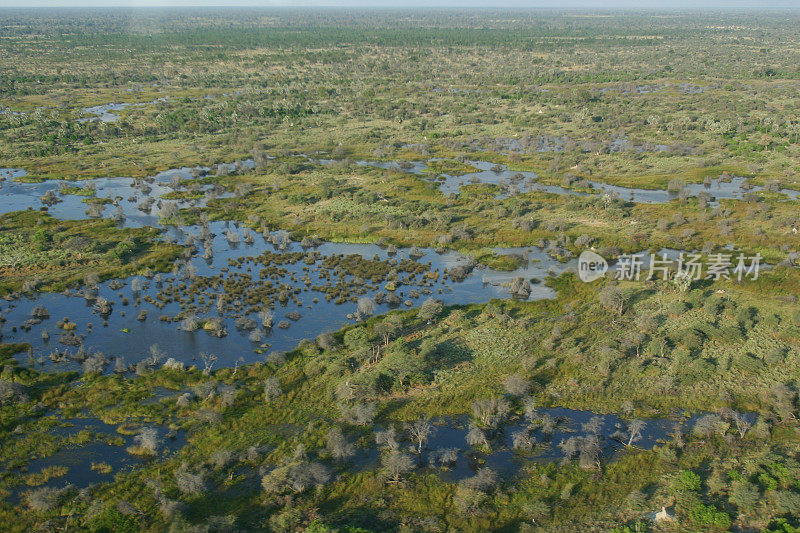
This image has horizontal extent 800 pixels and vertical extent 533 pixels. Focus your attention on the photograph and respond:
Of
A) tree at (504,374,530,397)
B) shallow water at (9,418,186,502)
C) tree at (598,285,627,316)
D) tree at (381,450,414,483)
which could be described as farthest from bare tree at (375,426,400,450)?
tree at (598,285,627,316)

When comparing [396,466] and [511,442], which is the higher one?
[396,466]

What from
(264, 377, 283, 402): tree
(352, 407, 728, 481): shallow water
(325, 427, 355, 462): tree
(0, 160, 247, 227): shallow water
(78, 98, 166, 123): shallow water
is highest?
(78, 98, 166, 123): shallow water

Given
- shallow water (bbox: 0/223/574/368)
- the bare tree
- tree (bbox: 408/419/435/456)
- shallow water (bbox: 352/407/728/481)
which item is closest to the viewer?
shallow water (bbox: 352/407/728/481)

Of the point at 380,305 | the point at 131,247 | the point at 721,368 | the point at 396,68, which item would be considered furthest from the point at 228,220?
the point at 396,68

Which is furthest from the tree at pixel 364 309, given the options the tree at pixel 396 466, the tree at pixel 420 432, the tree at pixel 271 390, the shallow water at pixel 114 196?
the shallow water at pixel 114 196

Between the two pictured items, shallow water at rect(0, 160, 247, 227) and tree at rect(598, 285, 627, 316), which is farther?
shallow water at rect(0, 160, 247, 227)

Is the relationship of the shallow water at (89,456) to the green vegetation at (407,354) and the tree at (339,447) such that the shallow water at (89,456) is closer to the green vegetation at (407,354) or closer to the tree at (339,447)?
the green vegetation at (407,354)

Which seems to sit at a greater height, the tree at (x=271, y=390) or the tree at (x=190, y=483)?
the tree at (x=271, y=390)

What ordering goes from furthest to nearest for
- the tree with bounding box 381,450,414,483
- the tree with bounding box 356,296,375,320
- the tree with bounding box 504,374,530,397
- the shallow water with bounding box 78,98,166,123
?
1. the shallow water with bounding box 78,98,166,123
2. the tree with bounding box 356,296,375,320
3. the tree with bounding box 504,374,530,397
4. the tree with bounding box 381,450,414,483

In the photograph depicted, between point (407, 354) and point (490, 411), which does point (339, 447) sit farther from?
point (407, 354)

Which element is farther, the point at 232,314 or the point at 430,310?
the point at 232,314

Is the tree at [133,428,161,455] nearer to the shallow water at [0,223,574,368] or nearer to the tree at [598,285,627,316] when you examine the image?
the shallow water at [0,223,574,368]

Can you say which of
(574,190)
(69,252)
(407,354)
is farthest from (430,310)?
(574,190)
